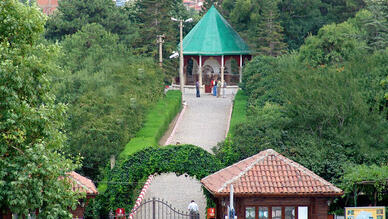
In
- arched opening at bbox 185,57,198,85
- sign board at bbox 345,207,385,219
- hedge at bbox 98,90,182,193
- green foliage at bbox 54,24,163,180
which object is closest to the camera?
sign board at bbox 345,207,385,219

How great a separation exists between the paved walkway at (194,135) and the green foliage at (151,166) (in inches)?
80.2

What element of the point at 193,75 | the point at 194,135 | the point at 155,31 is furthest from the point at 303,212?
the point at 193,75

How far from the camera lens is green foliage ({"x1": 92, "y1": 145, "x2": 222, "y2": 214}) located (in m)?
26.0

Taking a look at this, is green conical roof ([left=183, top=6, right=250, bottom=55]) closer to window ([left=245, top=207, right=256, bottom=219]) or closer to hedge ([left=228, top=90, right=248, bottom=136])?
hedge ([left=228, top=90, right=248, bottom=136])

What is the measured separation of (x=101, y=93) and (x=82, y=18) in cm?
2255

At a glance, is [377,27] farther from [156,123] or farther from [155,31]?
[155,31]

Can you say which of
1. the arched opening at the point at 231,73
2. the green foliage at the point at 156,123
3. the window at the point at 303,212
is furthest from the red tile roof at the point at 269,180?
the arched opening at the point at 231,73

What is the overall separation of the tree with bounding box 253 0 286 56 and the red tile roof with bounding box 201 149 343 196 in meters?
24.9

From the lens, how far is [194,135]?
3819 cm

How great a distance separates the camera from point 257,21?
50.4 meters

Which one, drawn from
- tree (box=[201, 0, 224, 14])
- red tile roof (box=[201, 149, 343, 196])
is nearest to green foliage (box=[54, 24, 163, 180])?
red tile roof (box=[201, 149, 343, 196])

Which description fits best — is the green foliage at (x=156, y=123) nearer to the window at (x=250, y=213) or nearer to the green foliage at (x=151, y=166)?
the green foliage at (x=151, y=166)

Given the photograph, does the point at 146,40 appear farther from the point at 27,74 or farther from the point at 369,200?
the point at 27,74

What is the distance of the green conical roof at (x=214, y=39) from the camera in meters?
52.7
